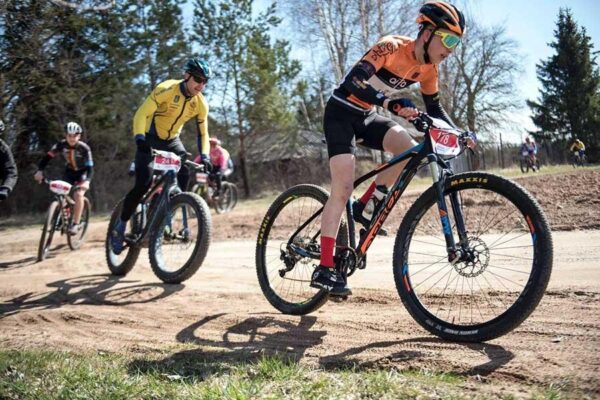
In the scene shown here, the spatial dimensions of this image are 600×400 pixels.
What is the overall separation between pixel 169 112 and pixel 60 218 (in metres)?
4.14

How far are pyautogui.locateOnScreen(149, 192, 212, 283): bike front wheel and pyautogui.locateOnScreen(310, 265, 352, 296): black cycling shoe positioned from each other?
2181mm

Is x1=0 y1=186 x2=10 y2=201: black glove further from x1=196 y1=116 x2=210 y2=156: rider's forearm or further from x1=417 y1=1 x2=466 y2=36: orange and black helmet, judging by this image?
x1=417 y1=1 x2=466 y2=36: orange and black helmet

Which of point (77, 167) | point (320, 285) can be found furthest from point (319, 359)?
point (77, 167)

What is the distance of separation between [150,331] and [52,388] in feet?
4.20

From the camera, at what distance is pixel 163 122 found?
6.52 metres

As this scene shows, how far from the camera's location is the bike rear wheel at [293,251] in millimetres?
4102

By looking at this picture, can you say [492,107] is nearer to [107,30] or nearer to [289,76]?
[289,76]

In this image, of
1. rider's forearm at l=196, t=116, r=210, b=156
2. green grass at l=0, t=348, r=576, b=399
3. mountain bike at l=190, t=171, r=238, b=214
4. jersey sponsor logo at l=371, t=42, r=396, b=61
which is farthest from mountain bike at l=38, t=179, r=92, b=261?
jersey sponsor logo at l=371, t=42, r=396, b=61

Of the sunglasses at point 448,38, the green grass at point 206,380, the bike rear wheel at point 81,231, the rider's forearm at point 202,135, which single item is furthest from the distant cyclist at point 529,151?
the green grass at point 206,380

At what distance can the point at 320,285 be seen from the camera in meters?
3.60

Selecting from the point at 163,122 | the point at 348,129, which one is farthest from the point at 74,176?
the point at 348,129

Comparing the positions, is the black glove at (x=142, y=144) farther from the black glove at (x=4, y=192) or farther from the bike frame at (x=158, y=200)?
the black glove at (x=4, y=192)

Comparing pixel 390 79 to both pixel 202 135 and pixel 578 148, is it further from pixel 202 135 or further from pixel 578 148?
pixel 578 148

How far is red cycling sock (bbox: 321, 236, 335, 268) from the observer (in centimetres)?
369
